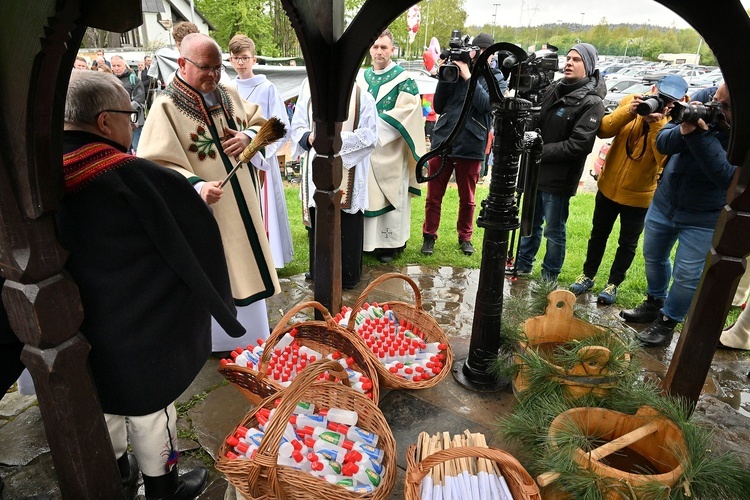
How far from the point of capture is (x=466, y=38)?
4.05 m

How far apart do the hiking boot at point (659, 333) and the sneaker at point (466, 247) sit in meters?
2.02

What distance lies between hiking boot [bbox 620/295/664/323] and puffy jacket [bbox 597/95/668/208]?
79 centimetres

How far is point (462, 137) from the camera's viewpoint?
483cm

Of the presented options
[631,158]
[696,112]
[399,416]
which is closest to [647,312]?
[631,158]

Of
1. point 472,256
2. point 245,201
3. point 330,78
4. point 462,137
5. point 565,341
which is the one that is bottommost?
point 472,256

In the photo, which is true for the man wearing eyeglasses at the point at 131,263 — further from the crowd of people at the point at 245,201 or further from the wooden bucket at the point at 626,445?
the wooden bucket at the point at 626,445

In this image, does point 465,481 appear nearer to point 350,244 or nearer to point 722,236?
point 722,236

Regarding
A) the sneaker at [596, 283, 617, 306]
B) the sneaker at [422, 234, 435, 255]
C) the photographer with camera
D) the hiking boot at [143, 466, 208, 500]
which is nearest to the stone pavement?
the hiking boot at [143, 466, 208, 500]

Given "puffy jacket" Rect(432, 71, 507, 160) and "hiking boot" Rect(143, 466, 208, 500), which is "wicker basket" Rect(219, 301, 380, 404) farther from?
"puffy jacket" Rect(432, 71, 507, 160)

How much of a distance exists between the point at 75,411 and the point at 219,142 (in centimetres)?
178

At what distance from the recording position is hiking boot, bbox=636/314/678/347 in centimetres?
355

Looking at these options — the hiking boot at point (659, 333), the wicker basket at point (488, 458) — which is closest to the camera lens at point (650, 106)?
the hiking boot at point (659, 333)

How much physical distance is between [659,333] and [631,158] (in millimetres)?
1344

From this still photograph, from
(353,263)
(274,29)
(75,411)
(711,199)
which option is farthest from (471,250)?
(274,29)
